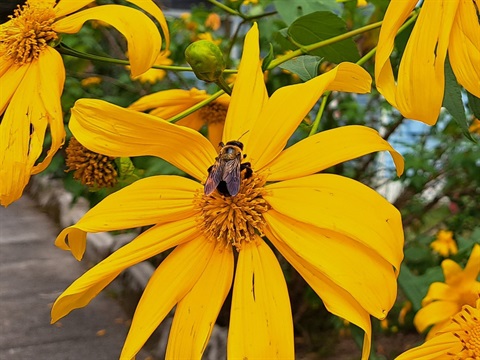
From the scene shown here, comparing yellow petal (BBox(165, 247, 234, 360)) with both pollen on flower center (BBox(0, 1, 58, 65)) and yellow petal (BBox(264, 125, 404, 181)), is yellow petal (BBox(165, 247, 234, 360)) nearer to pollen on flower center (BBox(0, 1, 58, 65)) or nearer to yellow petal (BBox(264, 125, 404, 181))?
yellow petal (BBox(264, 125, 404, 181))

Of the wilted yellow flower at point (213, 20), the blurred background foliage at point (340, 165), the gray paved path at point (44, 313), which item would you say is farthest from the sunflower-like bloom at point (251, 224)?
the gray paved path at point (44, 313)

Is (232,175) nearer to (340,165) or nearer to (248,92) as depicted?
(248,92)

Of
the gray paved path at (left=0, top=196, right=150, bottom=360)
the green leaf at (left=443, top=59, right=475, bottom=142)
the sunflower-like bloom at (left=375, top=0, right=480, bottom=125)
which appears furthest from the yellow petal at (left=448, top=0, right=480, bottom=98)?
the gray paved path at (left=0, top=196, right=150, bottom=360)

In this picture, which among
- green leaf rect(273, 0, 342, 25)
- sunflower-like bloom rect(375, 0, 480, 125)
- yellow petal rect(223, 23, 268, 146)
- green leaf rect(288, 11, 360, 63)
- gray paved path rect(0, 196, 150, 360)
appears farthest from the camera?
gray paved path rect(0, 196, 150, 360)

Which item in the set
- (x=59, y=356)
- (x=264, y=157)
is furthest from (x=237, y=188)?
(x=59, y=356)

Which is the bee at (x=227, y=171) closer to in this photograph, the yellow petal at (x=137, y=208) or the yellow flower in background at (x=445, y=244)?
the yellow petal at (x=137, y=208)

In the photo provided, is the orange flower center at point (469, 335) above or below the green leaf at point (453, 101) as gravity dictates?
below
